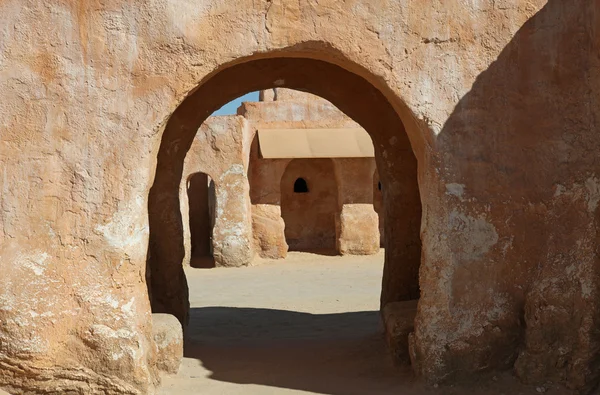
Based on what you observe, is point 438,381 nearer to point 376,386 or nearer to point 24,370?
point 376,386

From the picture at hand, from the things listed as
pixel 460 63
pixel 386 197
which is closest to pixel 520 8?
pixel 460 63

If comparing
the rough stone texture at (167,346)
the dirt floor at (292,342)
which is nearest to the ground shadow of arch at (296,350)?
the dirt floor at (292,342)

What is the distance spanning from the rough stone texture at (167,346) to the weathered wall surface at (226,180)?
911 cm

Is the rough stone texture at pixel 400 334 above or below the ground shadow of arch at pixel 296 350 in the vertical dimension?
above

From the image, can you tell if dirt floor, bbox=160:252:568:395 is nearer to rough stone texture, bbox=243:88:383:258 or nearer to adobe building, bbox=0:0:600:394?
adobe building, bbox=0:0:600:394

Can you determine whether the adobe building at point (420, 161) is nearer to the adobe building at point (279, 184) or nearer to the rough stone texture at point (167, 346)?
the rough stone texture at point (167, 346)

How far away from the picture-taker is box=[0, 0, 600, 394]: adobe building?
5055 millimetres

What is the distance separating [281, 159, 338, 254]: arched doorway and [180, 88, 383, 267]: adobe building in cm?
3

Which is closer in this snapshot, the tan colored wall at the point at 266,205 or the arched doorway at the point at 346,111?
the arched doorway at the point at 346,111

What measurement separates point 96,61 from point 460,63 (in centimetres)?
269

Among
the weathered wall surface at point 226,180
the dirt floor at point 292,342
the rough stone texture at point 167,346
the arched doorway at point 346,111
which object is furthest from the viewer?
the weathered wall surface at point 226,180

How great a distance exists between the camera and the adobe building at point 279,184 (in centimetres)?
1505

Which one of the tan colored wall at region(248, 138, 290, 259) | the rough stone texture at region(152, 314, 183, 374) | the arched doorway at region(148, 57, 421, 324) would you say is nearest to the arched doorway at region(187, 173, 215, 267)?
the tan colored wall at region(248, 138, 290, 259)

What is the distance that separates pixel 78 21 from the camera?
5.14 m
